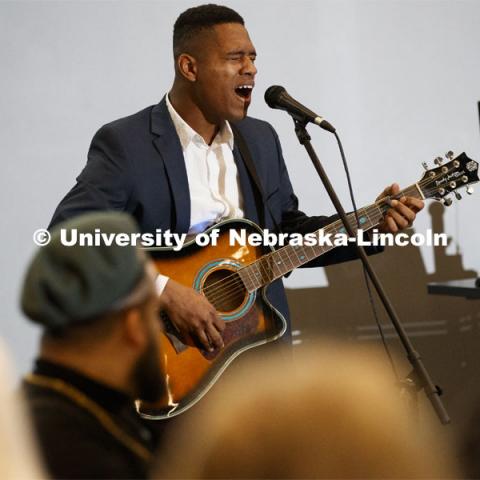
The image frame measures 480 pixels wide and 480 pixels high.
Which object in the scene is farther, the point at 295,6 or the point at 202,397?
the point at 295,6

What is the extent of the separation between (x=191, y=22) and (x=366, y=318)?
1929mm

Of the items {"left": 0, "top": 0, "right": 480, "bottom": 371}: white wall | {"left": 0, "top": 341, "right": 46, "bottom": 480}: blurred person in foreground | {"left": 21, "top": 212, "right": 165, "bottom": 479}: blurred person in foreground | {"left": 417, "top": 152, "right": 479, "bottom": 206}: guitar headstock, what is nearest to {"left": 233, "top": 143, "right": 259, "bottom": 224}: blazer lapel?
{"left": 417, "top": 152, "right": 479, "bottom": 206}: guitar headstock

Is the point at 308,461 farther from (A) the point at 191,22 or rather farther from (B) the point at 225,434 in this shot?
(A) the point at 191,22

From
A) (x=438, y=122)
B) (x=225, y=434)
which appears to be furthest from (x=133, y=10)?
(x=225, y=434)

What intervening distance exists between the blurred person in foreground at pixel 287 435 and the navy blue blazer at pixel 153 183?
0.39 m

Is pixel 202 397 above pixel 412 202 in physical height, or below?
below

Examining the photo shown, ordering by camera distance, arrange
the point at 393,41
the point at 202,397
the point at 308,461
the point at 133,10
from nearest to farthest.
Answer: the point at 308,461 → the point at 202,397 → the point at 133,10 → the point at 393,41

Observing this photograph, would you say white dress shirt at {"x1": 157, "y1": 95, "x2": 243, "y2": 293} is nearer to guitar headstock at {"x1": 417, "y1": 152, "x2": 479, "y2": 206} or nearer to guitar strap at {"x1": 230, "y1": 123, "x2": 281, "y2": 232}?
guitar strap at {"x1": 230, "y1": 123, "x2": 281, "y2": 232}

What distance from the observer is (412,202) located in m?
2.62

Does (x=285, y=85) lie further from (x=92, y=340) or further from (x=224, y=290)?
(x=92, y=340)

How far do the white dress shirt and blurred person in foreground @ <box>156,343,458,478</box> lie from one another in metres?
0.56

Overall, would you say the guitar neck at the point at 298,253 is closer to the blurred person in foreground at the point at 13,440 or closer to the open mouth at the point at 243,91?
the open mouth at the point at 243,91

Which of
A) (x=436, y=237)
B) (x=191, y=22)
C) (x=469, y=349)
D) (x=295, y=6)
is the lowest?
(x=469, y=349)

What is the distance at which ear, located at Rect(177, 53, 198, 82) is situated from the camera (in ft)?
9.34
